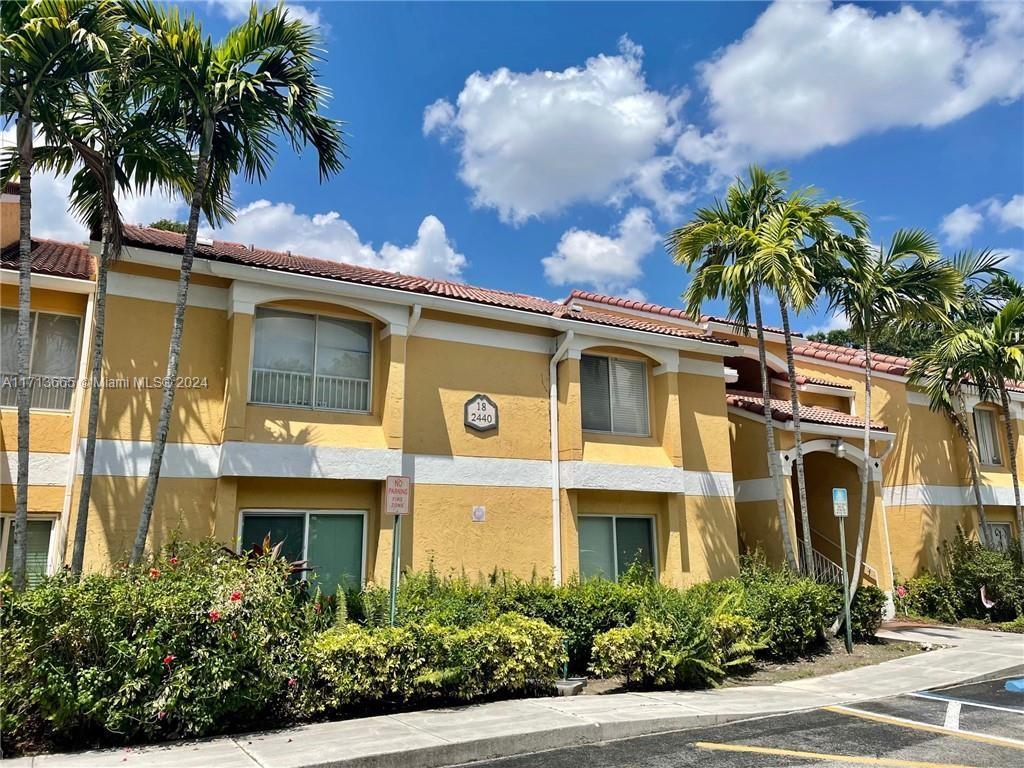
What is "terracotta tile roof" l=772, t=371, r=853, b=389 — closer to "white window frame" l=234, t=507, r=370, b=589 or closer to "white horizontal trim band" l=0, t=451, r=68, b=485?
"white window frame" l=234, t=507, r=370, b=589

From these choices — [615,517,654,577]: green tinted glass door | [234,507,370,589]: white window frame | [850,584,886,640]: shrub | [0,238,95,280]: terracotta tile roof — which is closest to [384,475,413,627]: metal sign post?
[234,507,370,589]: white window frame

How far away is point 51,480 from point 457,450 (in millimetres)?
5987

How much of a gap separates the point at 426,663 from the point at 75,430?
586 centimetres

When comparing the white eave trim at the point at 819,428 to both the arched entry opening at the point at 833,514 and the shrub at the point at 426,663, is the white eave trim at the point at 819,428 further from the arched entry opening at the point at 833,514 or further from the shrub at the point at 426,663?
the shrub at the point at 426,663

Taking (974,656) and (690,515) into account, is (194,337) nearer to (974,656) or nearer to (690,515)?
(690,515)

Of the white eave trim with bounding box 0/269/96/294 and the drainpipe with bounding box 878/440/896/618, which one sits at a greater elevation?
the white eave trim with bounding box 0/269/96/294

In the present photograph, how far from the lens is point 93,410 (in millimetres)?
9172

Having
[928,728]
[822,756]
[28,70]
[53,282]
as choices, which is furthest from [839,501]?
[28,70]

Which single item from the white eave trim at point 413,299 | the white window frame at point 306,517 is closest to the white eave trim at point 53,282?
the white eave trim at point 413,299

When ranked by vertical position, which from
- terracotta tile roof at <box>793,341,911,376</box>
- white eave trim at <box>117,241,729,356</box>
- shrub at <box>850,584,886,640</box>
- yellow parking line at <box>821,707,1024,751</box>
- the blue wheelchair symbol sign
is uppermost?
terracotta tile roof at <box>793,341,911,376</box>

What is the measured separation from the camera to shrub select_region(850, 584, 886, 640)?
44.9 ft

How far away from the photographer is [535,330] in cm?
1368

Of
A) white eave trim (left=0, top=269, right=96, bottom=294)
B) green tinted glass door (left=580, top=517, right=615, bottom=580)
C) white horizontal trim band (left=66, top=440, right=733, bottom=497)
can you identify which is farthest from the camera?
green tinted glass door (left=580, top=517, right=615, bottom=580)

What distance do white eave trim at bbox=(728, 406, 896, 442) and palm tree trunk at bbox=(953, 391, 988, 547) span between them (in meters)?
2.92
